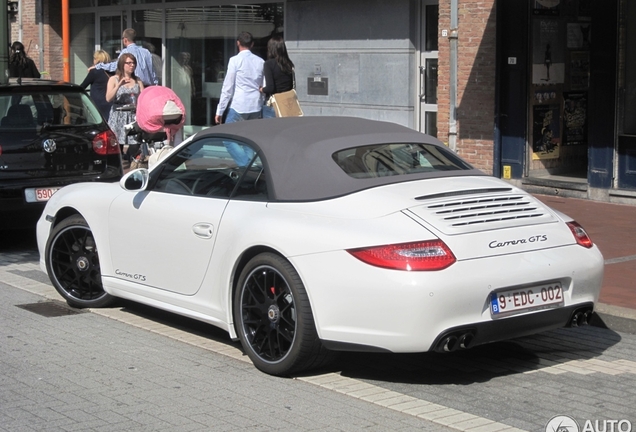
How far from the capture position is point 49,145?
10602mm

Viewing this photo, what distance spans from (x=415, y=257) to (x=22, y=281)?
4815 millimetres

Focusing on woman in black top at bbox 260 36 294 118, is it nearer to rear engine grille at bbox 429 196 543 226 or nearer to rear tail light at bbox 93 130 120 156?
rear tail light at bbox 93 130 120 156

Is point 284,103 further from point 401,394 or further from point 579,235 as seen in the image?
point 401,394

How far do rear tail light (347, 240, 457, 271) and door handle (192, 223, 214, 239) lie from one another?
1.31 metres

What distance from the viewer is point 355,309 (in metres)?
5.64

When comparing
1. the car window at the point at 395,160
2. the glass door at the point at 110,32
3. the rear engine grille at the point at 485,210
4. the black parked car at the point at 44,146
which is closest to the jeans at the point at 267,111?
the black parked car at the point at 44,146

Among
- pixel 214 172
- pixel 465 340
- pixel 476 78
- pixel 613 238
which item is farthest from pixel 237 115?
pixel 465 340

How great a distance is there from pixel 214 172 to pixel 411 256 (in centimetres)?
189

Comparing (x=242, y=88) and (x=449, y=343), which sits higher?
(x=242, y=88)

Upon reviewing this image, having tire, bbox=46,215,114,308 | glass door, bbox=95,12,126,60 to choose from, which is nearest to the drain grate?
tire, bbox=46,215,114,308

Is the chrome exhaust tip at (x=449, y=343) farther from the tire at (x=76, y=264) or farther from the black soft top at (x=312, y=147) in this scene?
the tire at (x=76, y=264)

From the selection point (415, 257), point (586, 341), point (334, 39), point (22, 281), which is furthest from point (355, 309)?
point (334, 39)

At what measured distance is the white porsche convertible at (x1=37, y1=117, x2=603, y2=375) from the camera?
5602 mm

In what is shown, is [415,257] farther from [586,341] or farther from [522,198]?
[586,341]
